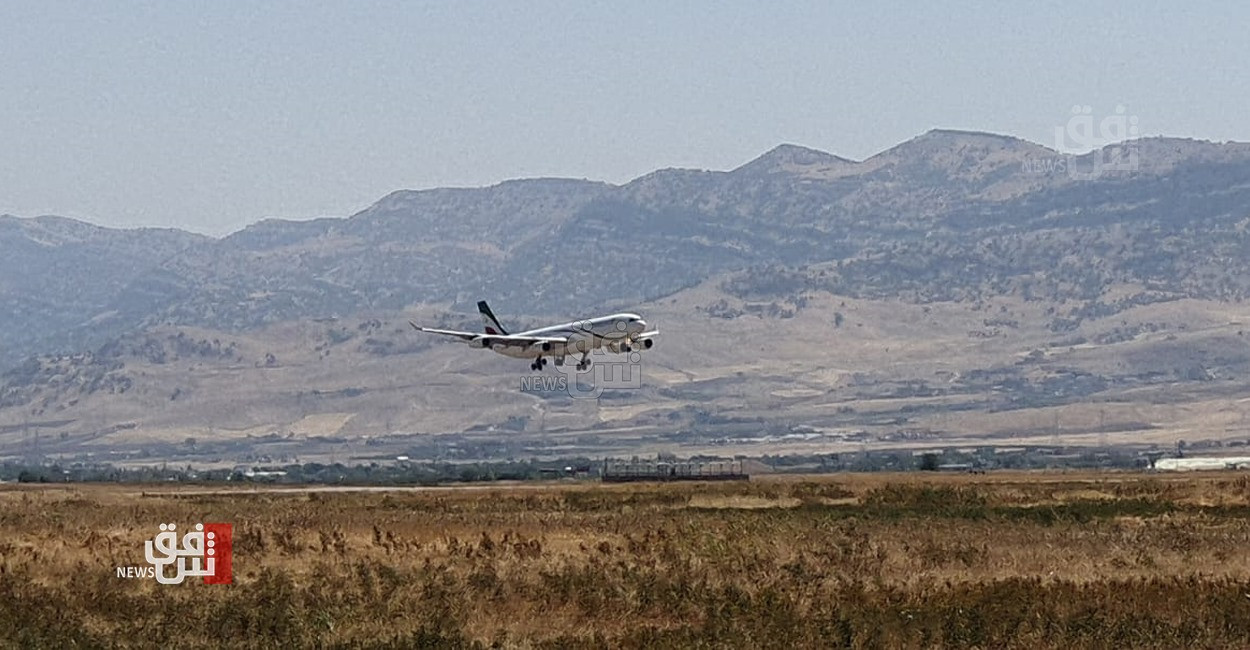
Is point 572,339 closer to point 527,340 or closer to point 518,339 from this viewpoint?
point 527,340

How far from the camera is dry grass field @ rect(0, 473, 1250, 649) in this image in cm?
4141

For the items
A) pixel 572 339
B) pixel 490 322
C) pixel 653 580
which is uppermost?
pixel 490 322

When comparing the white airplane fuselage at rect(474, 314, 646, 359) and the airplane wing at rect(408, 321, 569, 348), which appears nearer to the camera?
the white airplane fuselage at rect(474, 314, 646, 359)

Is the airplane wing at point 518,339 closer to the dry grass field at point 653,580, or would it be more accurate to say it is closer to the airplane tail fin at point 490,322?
the airplane tail fin at point 490,322

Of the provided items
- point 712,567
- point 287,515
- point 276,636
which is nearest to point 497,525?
point 287,515

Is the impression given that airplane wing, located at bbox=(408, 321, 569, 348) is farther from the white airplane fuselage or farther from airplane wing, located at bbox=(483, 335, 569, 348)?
the white airplane fuselage

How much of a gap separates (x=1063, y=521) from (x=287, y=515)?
27.8m

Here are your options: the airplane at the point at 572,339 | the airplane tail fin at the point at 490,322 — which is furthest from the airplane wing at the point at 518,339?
the airplane tail fin at the point at 490,322

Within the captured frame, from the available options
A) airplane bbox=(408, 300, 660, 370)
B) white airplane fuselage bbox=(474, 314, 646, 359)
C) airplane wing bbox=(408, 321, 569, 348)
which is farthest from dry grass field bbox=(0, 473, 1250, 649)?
airplane wing bbox=(408, 321, 569, 348)

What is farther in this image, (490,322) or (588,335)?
(490,322)

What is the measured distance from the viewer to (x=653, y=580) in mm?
49688

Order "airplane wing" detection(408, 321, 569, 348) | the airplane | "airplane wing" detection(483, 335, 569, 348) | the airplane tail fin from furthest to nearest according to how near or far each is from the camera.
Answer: the airplane tail fin
"airplane wing" detection(483, 335, 569, 348)
"airplane wing" detection(408, 321, 569, 348)
the airplane

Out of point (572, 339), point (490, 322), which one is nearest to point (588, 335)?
point (572, 339)

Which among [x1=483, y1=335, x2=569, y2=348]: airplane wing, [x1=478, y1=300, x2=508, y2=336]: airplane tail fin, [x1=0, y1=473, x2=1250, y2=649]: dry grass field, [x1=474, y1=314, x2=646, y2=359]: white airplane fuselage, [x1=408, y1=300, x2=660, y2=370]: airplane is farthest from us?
[x1=478, y1=300, x2=508, y2=336]: airplane tail fin
